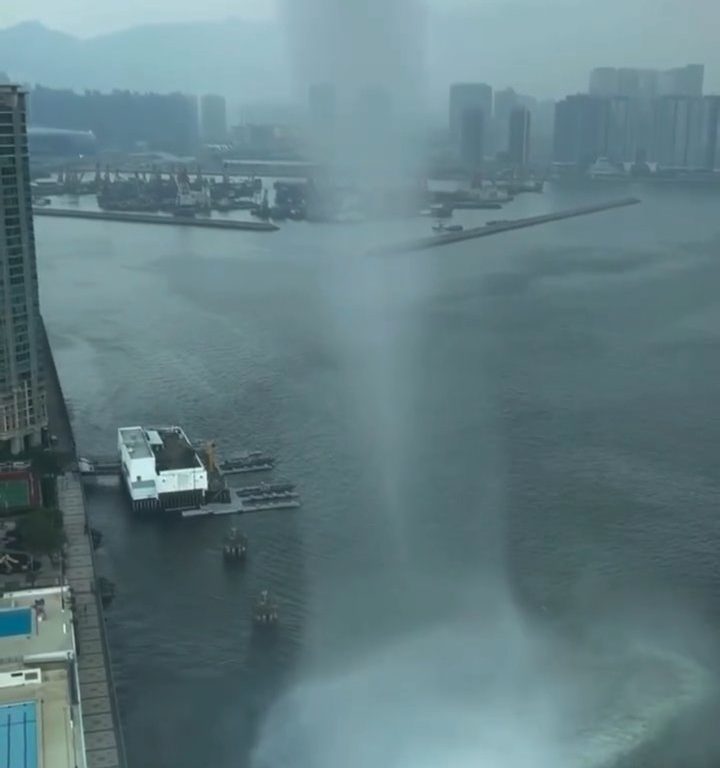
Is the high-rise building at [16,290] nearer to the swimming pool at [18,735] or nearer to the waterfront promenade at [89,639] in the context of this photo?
the waterfront promenade at [89,639]

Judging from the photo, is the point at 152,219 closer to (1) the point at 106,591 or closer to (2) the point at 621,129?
(2) the point at 621,129

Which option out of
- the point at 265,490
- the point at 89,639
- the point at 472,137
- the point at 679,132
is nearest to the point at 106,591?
the point at 89,639

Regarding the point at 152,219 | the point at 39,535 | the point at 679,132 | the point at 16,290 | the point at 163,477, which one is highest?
the point at 16,290

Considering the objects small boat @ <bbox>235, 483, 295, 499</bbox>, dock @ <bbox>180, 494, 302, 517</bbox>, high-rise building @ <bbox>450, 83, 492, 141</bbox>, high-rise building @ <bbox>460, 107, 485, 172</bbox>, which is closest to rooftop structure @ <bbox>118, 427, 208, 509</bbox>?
dock @ <bbox>180, 494, 302, 517</bbox>

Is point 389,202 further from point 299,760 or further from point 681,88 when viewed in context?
point 681,88

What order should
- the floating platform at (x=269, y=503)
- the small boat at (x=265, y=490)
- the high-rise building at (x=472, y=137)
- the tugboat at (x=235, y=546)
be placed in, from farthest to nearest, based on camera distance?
the high-rise building at (x=472, y=137), the small boat at (x=265, y=490), the floating platform at (x=269, y=503), the tugboat at (x=235, y=546)

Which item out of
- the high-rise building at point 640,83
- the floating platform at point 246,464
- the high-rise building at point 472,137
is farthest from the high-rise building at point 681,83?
the floating platform at point 246,464
